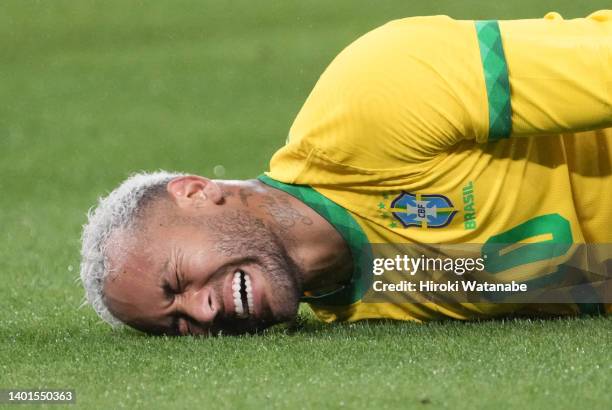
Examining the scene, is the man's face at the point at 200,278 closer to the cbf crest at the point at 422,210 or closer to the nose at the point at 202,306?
the nose at the point at 202,306

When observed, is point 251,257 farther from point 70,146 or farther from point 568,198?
point 70,146

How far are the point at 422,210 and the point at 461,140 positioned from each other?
0.23 m

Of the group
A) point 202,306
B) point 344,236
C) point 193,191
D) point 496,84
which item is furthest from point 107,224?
point 496,84

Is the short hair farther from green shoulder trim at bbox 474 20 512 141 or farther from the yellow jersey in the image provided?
green shoulder trim at bbox 474 20 512 141

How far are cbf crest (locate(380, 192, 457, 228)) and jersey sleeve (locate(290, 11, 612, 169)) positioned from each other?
118mm

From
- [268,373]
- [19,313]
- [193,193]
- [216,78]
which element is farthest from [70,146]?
[268,373]

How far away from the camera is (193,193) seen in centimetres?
369

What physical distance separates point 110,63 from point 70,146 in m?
2.19

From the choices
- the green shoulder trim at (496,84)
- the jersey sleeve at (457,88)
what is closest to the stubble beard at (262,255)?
the jersey sleeve at (457,88)

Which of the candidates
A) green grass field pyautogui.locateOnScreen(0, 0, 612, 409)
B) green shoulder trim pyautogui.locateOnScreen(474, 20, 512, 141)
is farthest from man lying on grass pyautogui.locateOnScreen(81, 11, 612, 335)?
green grass field pyautogui.locateOnScreen(0, 0, 612, 409)

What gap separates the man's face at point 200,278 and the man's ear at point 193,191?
61mm

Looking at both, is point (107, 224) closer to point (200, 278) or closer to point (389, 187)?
point (200, 278)

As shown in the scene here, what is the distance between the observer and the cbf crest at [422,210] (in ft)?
12.0

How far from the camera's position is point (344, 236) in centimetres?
373
